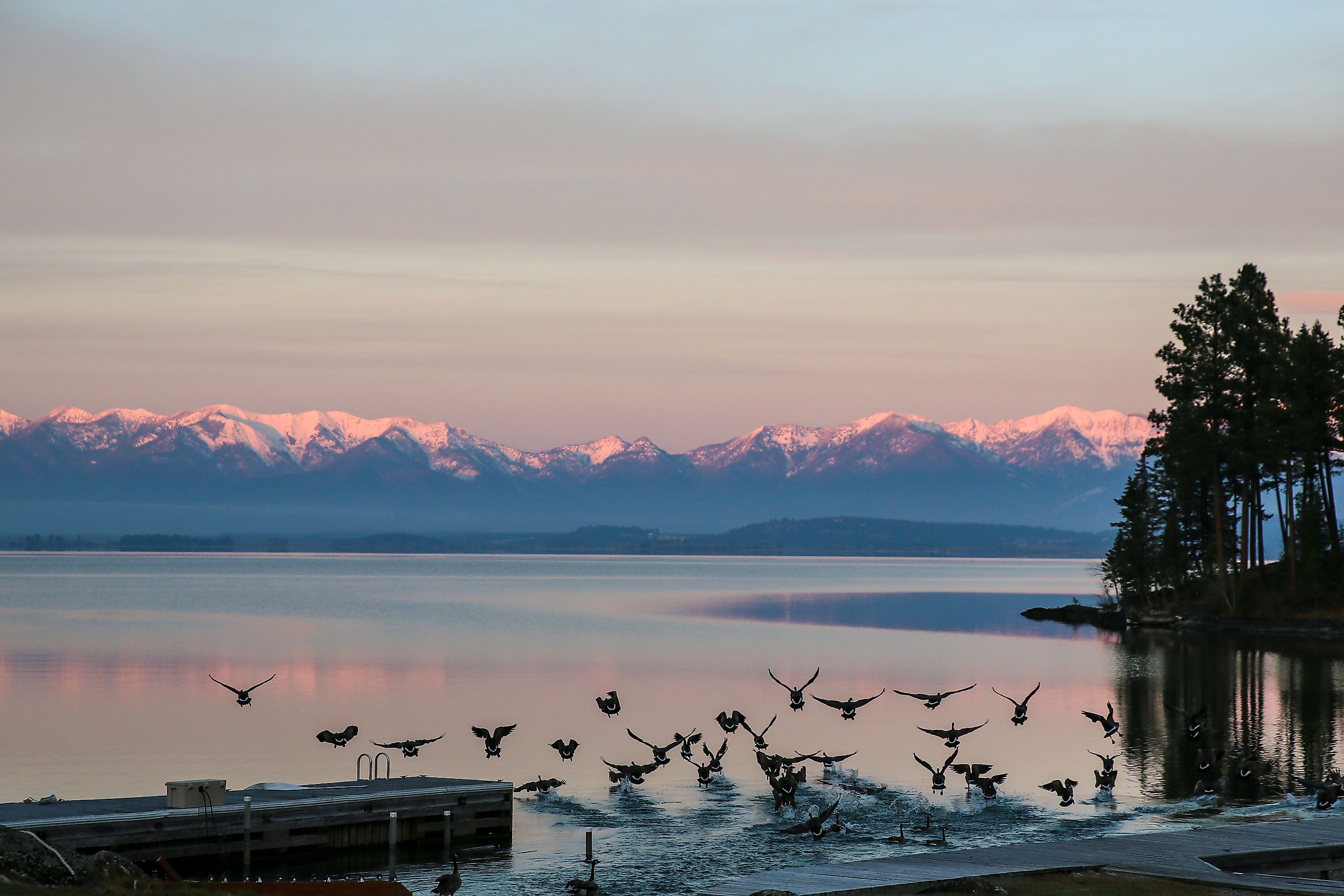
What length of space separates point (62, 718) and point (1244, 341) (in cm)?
7243

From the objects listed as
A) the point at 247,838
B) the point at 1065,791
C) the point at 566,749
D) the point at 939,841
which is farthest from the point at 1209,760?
the point at 247,838

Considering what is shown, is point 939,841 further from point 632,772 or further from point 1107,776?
point 632,772

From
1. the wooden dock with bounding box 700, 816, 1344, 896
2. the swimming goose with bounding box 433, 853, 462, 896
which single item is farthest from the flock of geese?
the wooden dock with bounding box 700, 816, 1344, 896

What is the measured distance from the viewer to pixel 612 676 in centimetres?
7431

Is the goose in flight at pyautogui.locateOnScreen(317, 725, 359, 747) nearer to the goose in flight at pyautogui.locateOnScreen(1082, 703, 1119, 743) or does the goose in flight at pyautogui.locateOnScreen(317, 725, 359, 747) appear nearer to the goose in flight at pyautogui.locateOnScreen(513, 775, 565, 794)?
the goose in flight at pyautogui.locateOnScreen(513, 775, 565, 794)

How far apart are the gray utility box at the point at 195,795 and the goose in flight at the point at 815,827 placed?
39.2 ft

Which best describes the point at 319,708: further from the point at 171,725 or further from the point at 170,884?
the point at 170,884

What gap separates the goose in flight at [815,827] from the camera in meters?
32.9

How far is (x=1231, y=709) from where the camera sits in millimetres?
57781

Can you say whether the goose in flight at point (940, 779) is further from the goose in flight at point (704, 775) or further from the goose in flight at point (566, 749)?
the goose in flight at point (566, 749)

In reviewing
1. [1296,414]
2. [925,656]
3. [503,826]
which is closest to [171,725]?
[503,826]

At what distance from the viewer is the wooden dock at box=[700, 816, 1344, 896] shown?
23203 mm

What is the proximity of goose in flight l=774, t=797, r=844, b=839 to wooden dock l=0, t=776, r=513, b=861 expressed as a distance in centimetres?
614

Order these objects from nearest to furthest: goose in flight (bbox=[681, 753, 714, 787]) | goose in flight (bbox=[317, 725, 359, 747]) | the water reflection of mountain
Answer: goose in flight (bbox=[681, 753, 714, 787]), goose in flight (bbox=[317, 725, 359, 747]), the water reflection of mountain
